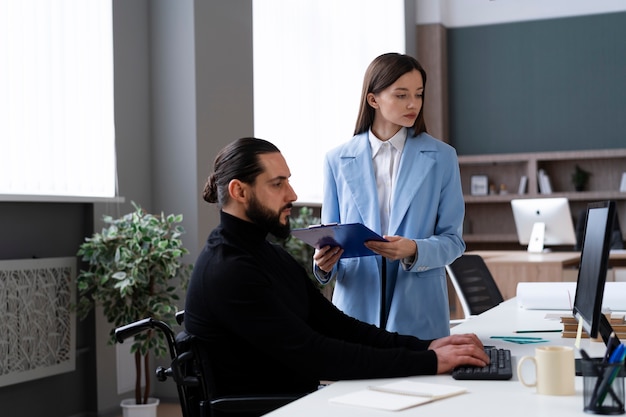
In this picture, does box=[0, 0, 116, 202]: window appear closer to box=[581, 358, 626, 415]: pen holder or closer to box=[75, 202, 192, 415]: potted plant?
box=[75, 202, 192, 415]: potted plant

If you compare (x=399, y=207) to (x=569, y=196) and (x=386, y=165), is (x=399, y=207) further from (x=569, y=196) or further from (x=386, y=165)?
(x=569, y=196)

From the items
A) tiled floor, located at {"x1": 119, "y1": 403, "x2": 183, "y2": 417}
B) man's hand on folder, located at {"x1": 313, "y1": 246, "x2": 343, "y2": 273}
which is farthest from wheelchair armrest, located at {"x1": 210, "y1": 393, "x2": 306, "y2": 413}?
tiled floor, located at {"x1": 119, "y1": 403, "x2": 183, "y2": 417}

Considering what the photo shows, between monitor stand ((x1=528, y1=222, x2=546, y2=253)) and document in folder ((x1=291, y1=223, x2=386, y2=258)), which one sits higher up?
document in folder ((x1=291, y1=223, x2=386, y2=258))

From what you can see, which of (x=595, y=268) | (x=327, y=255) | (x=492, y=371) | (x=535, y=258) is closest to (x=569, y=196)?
(x=535, y=258)

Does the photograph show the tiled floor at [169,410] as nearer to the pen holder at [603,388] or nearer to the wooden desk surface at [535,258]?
the wooden desk surface at [535,258]

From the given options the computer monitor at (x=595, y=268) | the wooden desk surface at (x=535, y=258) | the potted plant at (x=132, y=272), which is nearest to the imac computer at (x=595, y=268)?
the computer monitor at (x=595, y=268)

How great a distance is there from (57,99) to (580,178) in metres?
5.94

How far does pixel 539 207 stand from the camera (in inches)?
266

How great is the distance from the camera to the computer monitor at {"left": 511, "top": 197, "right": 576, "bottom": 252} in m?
6.63

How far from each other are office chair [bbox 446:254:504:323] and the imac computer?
178 cm

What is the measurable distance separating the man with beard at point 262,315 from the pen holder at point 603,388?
44 centimetres

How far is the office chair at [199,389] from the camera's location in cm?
185

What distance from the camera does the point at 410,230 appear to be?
8.34 ft

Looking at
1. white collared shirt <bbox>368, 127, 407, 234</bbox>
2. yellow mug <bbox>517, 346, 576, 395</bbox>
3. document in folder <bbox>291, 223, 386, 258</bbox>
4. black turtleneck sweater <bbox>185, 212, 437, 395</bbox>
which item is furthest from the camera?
white collared shirt <bbox>368, 127, 407, 234</bbox>
